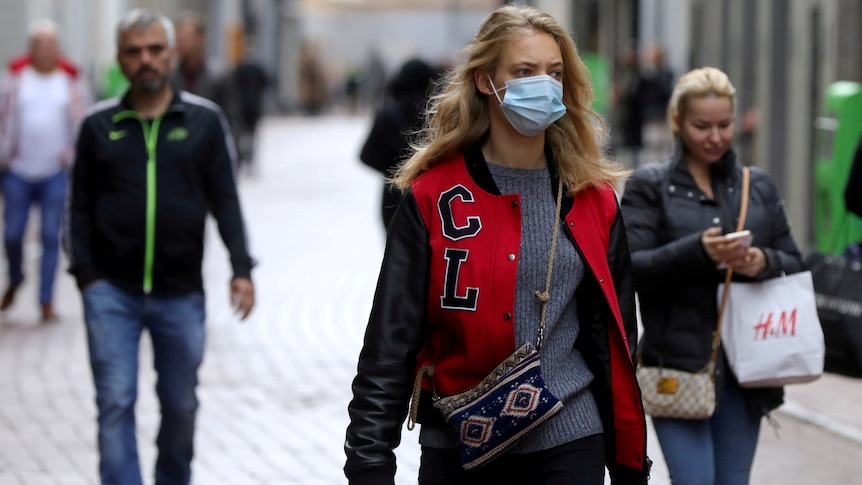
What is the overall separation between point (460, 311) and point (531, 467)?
389 millimetres

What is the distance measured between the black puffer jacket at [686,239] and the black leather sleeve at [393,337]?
140cm

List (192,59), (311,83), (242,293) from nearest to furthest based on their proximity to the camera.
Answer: (242,293)
(192,59)
(311,83)

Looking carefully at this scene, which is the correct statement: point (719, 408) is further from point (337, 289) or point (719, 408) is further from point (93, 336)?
point (337, 289)

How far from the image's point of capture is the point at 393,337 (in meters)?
3.46

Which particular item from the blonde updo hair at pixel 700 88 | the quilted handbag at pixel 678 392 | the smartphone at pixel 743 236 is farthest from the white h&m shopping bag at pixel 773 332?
the blonde updo hair at pixel 700 88

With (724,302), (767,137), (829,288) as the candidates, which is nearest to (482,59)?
(724,302)

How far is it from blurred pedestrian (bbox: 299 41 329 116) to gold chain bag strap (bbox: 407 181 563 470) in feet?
151

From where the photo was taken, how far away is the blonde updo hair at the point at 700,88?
15.8 feet

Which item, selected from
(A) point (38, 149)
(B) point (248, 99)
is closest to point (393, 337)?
(A) point (38, 149)

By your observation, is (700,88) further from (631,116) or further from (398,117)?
(631,116)

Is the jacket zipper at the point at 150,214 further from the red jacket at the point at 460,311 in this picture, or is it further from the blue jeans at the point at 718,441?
the red jacket at the point at 460,311

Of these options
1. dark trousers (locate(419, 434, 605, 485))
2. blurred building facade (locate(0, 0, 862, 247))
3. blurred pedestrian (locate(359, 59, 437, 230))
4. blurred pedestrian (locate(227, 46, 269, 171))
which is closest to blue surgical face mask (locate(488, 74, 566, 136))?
blurred building facade (locate(0, 0, 862, 247))

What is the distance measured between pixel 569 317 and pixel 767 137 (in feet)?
40.7

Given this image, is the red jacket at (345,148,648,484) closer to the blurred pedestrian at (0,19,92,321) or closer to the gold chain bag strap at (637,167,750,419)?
the gold chain bag strap at (637,167,750,419)
